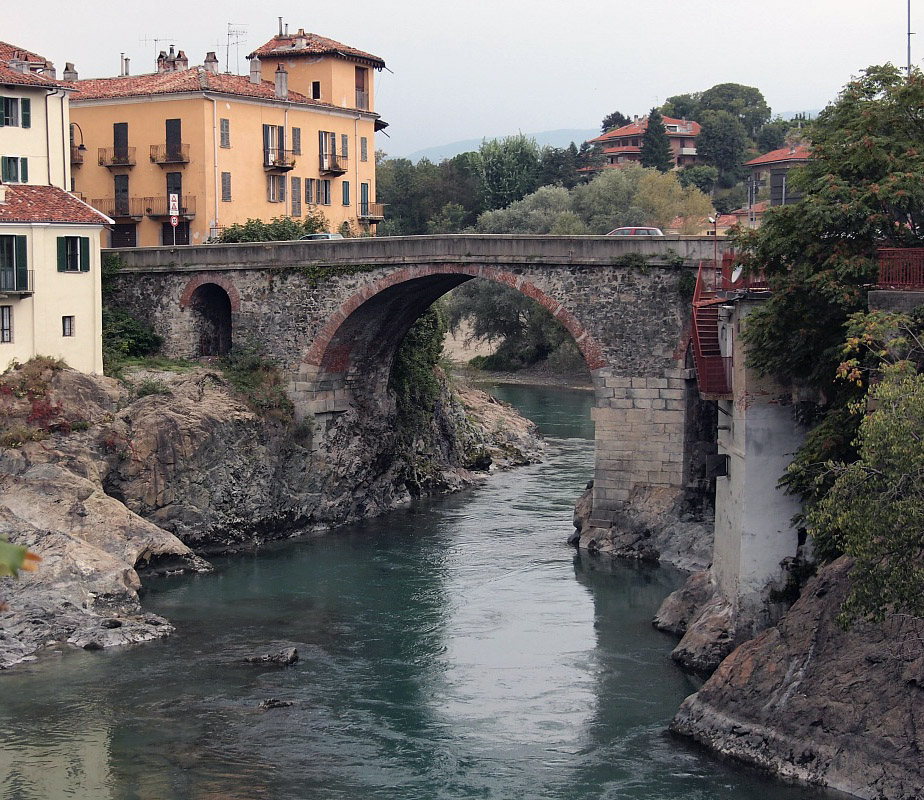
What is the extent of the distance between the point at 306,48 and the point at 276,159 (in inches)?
222

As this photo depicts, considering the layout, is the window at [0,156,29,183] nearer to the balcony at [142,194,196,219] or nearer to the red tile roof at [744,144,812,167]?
the balcony at [142,194,196,219]

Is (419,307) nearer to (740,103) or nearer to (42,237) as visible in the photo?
(42,237)

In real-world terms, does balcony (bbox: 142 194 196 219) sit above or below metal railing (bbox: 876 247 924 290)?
above

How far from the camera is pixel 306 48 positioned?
55.8 m

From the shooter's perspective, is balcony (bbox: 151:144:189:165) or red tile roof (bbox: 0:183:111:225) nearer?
red tile roof (bbox: 0:183:111:225)

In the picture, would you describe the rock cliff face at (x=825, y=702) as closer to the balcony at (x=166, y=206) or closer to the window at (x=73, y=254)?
the window at (x=73, y=254)

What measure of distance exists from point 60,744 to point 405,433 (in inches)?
987

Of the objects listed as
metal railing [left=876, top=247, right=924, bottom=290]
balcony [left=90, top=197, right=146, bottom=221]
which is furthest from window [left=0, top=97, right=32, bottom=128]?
metal railing [left=876, top=247, right=924, bottom=290]

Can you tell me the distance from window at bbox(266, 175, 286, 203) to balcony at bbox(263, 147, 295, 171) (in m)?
0.56

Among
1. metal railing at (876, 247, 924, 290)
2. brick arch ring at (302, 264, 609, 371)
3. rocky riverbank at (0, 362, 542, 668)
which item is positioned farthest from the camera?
brick arch ring at (302, 264, 609, 371)

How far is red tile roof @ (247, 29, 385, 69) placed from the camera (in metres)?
55.6

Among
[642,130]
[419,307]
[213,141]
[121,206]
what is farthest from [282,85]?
[642,130]

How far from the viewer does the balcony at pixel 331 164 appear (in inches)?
2184

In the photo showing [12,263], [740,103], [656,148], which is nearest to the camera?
[12,263]
